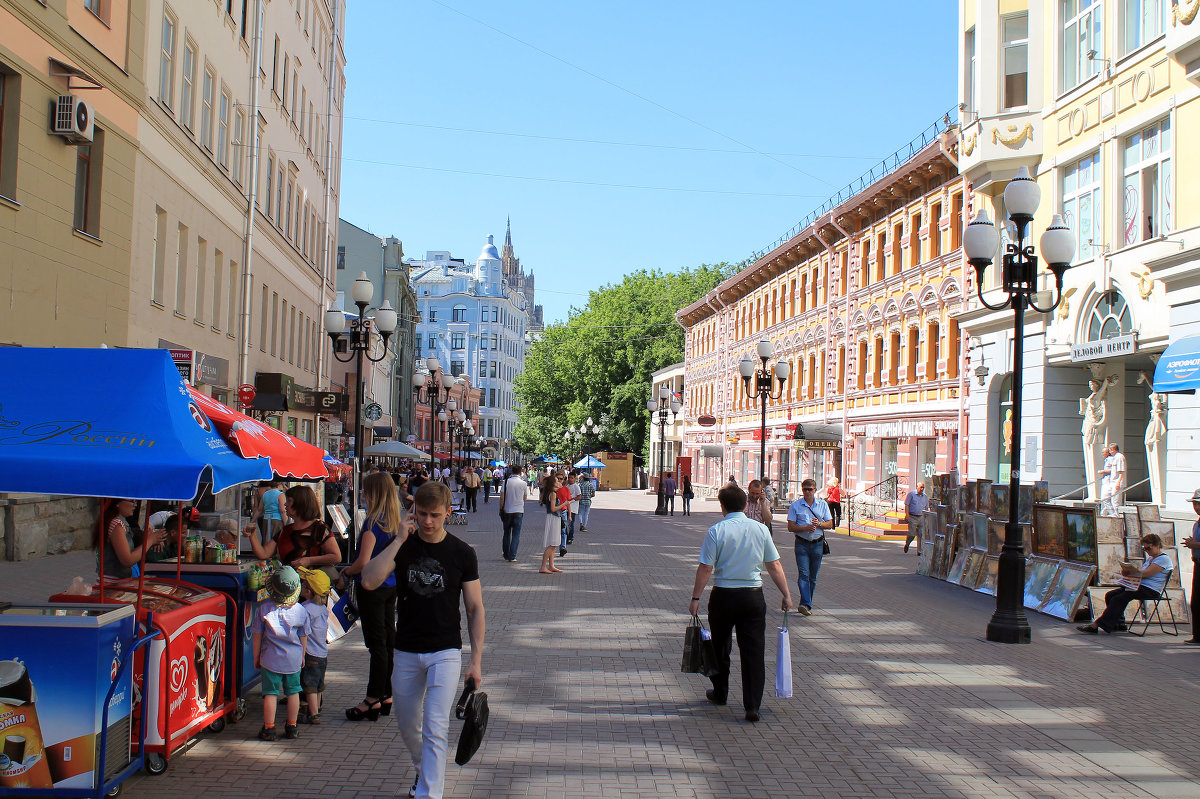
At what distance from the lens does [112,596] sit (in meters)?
6.73

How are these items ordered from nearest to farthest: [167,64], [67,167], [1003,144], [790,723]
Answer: [790,723] < [67,167] < [167,64] < [1003,144]

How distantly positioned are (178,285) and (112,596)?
55.3 feet

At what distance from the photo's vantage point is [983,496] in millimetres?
17703

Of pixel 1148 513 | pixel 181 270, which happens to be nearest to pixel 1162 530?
pixel 1148 513

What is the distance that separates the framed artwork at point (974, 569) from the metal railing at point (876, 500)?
16640mm

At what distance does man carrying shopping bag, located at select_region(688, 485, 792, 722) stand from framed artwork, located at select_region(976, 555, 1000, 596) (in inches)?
383

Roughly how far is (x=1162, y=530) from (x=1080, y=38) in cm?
1238

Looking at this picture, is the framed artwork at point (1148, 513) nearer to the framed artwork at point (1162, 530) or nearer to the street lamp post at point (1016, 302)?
the framed artwork at point (1162, 530)

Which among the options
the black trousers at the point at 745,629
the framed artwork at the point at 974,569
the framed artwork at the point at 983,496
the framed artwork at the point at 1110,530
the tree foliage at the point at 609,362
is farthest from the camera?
the tree foliage at the point at 609,362

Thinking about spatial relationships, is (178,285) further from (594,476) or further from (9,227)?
(594,476)

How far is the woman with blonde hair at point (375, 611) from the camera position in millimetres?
7227

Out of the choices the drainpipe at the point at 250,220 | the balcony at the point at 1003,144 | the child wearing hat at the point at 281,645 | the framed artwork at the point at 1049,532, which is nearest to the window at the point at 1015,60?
the balcony at the point at 1003,144

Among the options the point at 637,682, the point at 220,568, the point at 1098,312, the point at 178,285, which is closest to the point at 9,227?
the point at 178,285

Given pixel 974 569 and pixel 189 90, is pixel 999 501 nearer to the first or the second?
pixel 974 569
